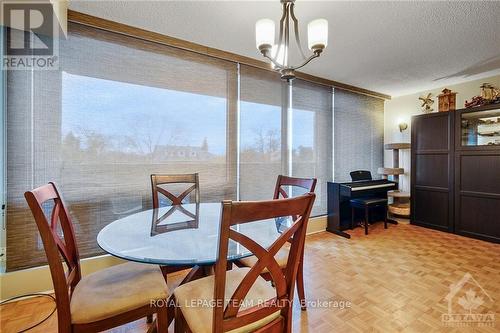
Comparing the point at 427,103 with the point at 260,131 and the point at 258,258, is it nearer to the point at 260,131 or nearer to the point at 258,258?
the point at 260,131

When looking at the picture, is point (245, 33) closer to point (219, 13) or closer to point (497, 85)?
point (219, 13)

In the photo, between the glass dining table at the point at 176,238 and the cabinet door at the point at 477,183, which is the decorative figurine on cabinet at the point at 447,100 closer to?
the cabinet door at the point at 477,183

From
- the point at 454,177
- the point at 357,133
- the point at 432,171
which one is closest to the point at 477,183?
the point at 454,177

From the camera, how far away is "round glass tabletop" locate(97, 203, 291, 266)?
116 cm

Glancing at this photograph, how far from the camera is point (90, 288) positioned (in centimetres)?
125

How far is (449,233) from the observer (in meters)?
3.65

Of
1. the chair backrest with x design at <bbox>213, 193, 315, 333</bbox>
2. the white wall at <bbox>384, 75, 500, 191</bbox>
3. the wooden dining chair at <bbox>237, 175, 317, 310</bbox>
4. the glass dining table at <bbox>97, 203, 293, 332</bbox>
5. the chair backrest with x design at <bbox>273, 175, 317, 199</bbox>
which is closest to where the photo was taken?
the chair backrest with x design at <bbox>213, 193, 315, 333</bbox>

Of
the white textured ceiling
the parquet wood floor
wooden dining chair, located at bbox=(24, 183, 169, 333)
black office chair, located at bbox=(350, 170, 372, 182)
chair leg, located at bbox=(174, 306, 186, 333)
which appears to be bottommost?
the parquet wood floor

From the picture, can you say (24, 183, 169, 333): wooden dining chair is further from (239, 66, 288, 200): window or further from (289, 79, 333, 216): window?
(289, 79, 333, 216): window

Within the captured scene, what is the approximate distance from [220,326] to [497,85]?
501 cm

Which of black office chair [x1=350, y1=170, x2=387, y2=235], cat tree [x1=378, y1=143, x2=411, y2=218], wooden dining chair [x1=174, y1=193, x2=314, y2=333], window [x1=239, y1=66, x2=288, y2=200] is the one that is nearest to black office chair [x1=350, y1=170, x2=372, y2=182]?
black office chair [x1=350, y1=170, x2=387, y2=235]

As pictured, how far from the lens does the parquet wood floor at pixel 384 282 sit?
1.67 meters

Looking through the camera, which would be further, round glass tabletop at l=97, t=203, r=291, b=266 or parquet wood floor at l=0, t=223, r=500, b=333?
parquet wood floor at l=0, t=223, r=500, b=333

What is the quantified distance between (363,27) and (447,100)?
2598 millimetres
